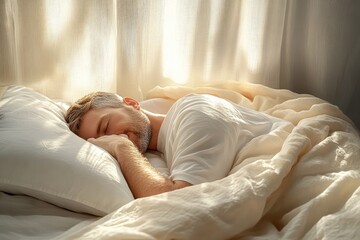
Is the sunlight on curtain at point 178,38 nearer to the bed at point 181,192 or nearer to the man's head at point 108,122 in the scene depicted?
the man's head at point 108,122

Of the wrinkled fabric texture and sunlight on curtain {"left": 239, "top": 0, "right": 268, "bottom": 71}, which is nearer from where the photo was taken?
the wrinkled fabric texture

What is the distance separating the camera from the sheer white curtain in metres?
1.93

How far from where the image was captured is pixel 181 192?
1.12 meters

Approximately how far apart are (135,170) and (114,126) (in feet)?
1.00

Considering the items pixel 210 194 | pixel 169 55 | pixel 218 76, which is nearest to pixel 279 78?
pixel 218 76

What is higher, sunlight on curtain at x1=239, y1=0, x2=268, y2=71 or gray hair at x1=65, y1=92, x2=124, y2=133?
sunlight on curtain at x1=239, y1=0, x2=268, y2=71

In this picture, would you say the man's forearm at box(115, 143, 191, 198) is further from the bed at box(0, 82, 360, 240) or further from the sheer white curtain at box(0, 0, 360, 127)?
the sheer white curtain at box(0, 0, 360, 127)

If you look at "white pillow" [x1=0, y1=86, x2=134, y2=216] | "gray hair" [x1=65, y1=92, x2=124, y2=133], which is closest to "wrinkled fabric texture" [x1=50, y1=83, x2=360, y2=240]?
"white pillow" [x1=0, y1=86, x2=134, y2=216]

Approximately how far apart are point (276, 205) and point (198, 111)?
1.27ft

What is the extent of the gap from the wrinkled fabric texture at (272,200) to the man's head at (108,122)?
36 centimetres

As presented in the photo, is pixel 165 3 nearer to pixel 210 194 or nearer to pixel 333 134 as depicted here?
pixel 333 134

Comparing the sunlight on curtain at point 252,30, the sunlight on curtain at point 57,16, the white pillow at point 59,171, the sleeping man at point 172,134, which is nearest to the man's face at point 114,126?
the sleeping man at point 172,134

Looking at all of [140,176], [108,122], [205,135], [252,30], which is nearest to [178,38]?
[252,30]

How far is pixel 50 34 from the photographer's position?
1928 mm
